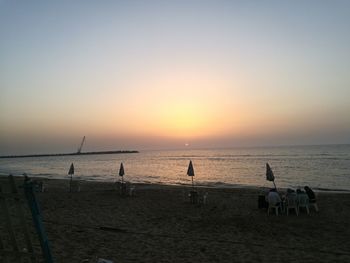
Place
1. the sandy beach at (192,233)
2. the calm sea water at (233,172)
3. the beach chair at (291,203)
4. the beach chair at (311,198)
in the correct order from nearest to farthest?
the sandy beach at (192,233) → the beach chair at (291,203) → the beach chair at (311,198) → the calm sea water at (233,172)

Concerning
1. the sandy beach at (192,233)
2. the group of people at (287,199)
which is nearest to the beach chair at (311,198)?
the sandy beach at (192,233)

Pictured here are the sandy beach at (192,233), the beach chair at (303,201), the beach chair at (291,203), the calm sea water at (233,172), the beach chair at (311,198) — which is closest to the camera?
the sandy beach at (192,233)

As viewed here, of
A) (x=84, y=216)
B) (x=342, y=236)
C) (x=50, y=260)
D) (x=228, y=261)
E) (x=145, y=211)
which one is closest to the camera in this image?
(x=50, y=260)

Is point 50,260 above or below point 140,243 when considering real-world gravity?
above

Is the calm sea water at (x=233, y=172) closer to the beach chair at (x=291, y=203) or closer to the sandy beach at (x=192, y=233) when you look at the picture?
the beach chair at (x=291, y=203)

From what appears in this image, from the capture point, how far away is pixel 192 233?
1081 cm

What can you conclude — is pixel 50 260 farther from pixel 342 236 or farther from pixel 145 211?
pixel 145 211

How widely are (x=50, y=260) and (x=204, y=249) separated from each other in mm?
5030

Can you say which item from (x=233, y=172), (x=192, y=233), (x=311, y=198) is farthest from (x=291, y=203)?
(x=233, y=172)

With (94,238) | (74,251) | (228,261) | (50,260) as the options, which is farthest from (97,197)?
(50,260)

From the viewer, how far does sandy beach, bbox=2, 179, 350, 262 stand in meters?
8.46

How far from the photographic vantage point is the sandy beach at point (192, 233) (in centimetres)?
846

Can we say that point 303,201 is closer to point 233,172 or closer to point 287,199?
point 287,199

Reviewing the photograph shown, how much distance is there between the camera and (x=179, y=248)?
907 cm
